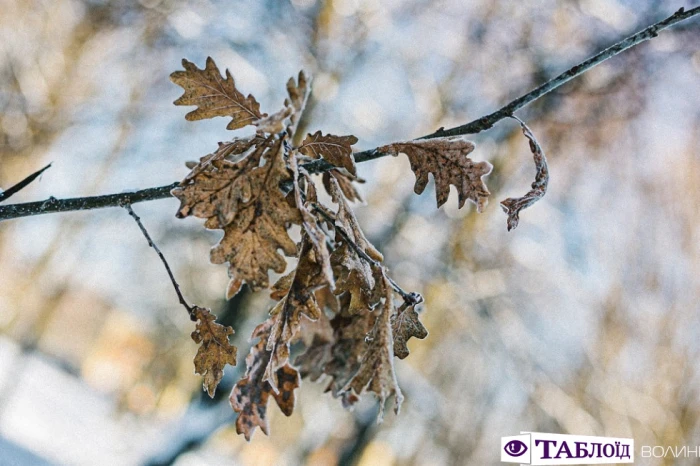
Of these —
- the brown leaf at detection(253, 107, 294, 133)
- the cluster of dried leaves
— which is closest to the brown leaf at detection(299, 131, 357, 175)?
the cluster of dried leaves

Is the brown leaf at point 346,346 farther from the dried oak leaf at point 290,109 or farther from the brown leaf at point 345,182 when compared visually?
the dried oak leaf at point 290,109

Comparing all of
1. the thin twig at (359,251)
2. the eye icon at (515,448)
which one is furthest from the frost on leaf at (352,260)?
the eye icon at (515,448)

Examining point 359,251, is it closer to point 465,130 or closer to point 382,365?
point 382,365

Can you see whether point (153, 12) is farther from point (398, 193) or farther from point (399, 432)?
point (399, 432)

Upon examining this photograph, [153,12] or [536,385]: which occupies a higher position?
[153,12]

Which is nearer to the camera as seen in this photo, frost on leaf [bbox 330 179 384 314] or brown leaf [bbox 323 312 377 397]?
frost on leaf [bbox 330 179 384 314]

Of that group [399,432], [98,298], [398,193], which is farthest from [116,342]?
[398,193]

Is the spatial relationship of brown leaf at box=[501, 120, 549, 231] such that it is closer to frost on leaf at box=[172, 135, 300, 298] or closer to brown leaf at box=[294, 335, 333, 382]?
frost on leaf at box=[172, 135, 300, 298]
